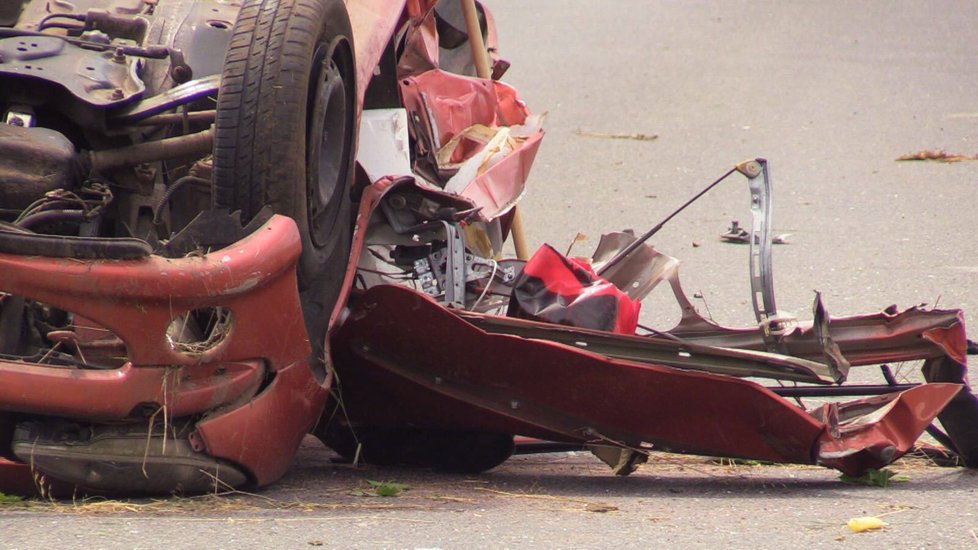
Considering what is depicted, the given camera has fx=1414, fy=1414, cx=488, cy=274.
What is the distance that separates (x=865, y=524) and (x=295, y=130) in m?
1.83

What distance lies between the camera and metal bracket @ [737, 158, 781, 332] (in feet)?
14.5

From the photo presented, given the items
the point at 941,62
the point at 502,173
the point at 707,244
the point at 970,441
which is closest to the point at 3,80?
the point at 502,173

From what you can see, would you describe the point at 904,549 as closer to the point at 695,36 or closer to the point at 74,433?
the point at 74,433

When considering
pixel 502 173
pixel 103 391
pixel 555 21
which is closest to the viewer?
pixel 103 391

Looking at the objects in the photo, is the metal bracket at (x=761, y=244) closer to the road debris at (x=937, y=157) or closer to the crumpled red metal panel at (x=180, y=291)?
the crumpled red metal panel at (x=180, y=291)

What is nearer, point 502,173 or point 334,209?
point 334,209

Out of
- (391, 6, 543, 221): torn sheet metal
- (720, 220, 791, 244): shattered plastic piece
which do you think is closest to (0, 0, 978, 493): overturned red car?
(391, 6, 543, 221): torn sheet metal

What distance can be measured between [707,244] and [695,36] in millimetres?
7783

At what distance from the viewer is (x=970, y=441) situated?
4.67 meters

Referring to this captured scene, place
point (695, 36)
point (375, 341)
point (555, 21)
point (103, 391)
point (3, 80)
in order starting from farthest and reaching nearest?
point (555, 21) → point (695, 36) → point (375, 341) → point (3, 80) → point (103, 391)

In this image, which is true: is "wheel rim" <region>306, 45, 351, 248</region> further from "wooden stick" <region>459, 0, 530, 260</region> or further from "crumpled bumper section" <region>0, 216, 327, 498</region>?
"wooden stick" <region>459, 0, 530, 260</region>

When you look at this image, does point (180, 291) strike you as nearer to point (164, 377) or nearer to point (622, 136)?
point (164, 377)

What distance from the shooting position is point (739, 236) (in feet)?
28.2

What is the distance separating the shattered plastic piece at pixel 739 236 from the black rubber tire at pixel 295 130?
4.64 metres
